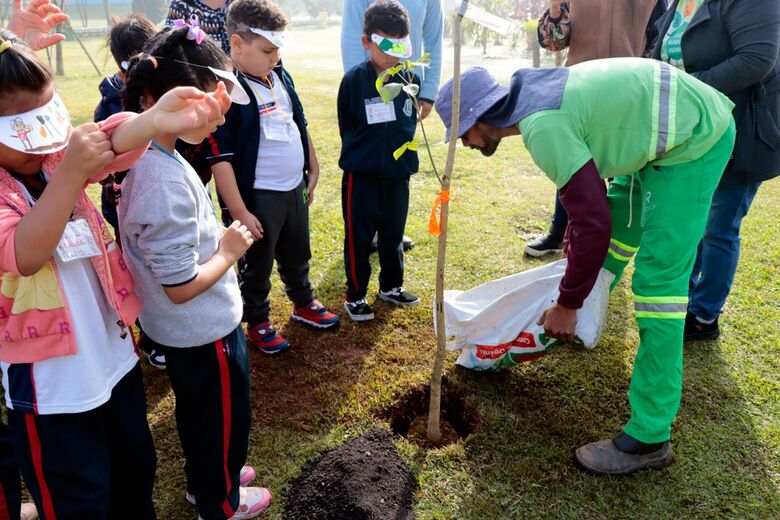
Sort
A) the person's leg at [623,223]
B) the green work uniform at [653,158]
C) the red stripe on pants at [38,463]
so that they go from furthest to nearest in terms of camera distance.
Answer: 1. the person's leg at [623,223]
2. the green work uniform at [653,158]
3. the red stripe on pants at [38,463]

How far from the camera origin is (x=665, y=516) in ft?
7.25

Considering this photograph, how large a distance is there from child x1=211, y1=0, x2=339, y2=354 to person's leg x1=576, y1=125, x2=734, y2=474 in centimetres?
170

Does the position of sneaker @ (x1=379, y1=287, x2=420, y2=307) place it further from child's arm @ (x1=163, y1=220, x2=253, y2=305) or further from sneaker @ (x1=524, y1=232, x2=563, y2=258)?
child's arm @ (x1=163, y1=220, x2=253, y2=305)

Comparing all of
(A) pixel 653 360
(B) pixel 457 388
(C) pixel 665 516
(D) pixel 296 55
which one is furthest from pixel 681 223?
(D) pixel 296 55

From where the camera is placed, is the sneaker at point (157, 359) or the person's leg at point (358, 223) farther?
the person's leg at point (358, 223)

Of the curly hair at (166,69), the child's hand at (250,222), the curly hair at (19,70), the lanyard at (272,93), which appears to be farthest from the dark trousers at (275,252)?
the curly hair at (19,70)

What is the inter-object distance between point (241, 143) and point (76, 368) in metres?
1.52

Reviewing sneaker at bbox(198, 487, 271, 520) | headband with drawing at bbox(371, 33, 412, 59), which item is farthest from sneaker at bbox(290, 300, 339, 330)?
headband with drawing at bbox(371, 33, 412, 59)

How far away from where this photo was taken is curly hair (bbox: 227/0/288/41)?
8.59 ft

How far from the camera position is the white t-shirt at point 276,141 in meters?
2.81

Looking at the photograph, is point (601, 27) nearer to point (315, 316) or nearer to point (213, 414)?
point (315, 316)

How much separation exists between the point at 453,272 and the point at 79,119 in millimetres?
8404

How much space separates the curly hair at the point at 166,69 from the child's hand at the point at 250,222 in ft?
3.33

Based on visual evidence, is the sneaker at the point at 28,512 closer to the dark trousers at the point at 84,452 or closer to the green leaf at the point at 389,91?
the dark trousers at the point at 84,452
